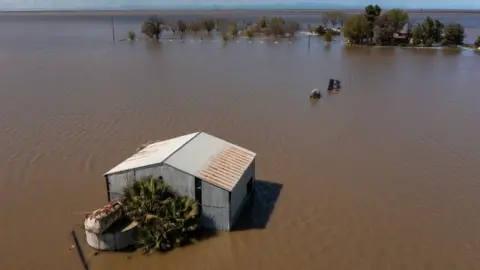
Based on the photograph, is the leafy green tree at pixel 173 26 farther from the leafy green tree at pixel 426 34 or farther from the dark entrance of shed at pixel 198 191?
the dark entrance of shed at pixel 198 191

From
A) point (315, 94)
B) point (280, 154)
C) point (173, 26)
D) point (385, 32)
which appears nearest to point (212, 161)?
point (280, 154)

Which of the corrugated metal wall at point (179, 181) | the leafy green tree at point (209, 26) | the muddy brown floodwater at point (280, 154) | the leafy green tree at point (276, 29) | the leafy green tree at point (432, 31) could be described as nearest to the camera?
the muddy brown floodwater at point (280, 154)

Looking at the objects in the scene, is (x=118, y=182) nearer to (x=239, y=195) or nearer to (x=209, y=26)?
(x=239, y=195)

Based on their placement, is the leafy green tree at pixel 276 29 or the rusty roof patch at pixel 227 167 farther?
the leafy green tree at pixel 276 29

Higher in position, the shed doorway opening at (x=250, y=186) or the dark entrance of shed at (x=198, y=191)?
the dark entrance of shed at (x=198, y=191)

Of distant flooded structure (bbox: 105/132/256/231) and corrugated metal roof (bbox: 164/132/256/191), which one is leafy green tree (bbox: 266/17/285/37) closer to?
corrugated metal roof (bbox: 164/132/256/191)

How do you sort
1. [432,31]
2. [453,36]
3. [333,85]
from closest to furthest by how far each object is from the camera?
[333,85] < [453,36] < [432,31]

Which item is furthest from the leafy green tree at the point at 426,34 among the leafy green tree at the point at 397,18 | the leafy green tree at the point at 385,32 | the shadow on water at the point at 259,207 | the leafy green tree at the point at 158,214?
the leafy green tree at the point at 158,214

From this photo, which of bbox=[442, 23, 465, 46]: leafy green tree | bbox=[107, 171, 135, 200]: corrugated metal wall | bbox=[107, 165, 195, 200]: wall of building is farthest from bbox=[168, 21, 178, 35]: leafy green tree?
bbox=[107, 165, 195, 200]: wall of building
